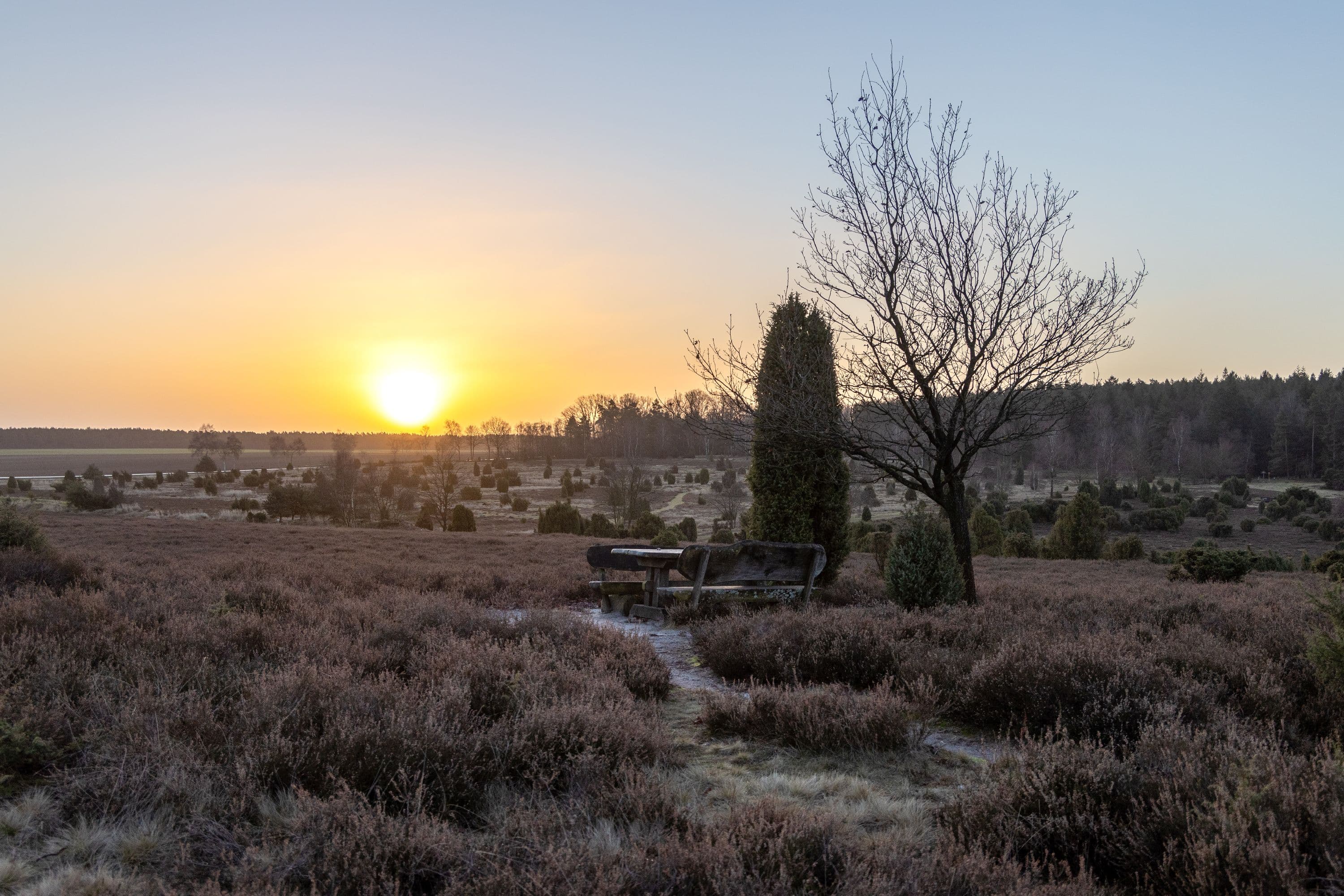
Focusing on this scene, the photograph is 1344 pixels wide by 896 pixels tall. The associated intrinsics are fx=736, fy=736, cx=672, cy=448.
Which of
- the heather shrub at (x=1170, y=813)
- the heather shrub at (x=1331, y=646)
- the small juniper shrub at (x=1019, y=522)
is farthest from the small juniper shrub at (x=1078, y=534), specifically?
the heather shrub at (x=1170, y=813)

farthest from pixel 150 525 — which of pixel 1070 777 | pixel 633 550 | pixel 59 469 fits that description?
pixel 59 469

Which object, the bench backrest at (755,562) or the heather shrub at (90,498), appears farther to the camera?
the heather shrub at (90,498)

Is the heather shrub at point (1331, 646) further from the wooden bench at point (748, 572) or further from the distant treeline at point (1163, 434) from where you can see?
the distant treeline at point (1163, 434)

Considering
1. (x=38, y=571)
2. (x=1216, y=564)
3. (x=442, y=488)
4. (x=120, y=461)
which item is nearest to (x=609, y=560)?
(x=38, y=571)

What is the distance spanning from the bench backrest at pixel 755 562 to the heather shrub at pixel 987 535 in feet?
70.2

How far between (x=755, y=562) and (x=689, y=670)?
249 centimetres

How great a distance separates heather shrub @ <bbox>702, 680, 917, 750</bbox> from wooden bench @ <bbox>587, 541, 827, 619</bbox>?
12.4 feet

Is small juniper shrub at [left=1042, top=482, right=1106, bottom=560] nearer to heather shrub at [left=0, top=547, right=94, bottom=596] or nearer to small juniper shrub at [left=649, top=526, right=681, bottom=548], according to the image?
small juniper shrub at [left=649, top=526, right=681, bottom=548]

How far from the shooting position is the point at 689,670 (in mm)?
6816

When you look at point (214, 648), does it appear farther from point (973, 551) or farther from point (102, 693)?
point (973, 551)

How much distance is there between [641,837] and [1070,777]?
186 cm

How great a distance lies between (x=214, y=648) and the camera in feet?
17.4

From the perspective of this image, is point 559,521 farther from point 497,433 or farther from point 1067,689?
point 497,433

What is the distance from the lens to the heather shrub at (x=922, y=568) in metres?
8.70
